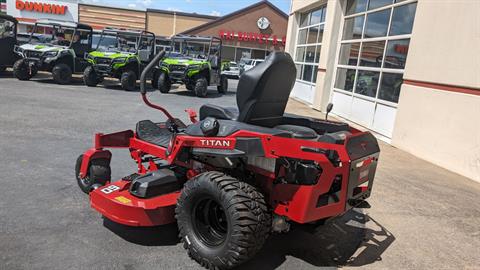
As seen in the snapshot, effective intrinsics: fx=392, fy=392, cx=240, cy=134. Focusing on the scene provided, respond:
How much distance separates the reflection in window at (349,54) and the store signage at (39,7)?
3155 cm

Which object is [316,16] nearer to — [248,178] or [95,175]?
A: [95,175]

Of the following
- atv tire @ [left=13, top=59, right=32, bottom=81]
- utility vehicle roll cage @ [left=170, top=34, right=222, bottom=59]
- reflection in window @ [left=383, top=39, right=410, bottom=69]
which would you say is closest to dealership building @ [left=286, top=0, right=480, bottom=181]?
reflection in window @ [left=383, top=39, right=410, bottom=69]

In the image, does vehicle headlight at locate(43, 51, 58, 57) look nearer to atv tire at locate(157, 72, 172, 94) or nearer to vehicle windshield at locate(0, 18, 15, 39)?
vehicle windshield at locate(0, 18, 15, 39)

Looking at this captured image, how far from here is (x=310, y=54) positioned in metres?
16.7

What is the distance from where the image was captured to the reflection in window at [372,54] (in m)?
10.3

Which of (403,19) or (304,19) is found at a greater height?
(304,19)

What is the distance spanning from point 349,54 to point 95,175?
10109mm

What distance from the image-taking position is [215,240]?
3283 millimetres

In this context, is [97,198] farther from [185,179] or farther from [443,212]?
[443,212]

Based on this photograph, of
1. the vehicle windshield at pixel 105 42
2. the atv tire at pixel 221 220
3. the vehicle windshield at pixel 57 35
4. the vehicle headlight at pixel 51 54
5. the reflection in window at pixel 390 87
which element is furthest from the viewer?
the vehicle windshield at pixel 105 42

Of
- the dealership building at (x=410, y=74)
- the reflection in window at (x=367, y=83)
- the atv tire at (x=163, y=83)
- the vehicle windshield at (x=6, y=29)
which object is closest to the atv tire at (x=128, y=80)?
the atv tire at (x=163, y=83)

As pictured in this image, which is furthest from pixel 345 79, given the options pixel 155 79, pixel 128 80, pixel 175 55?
pixel 155 79

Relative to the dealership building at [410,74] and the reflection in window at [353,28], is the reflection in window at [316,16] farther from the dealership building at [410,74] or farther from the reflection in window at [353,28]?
the reflection in window at [353,28]

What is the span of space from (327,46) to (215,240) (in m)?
11.4
